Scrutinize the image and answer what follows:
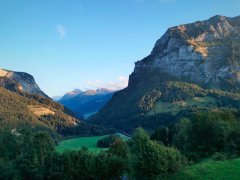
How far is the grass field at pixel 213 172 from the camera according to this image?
79.0 metres

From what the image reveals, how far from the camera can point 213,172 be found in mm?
81312

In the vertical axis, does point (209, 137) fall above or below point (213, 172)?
above

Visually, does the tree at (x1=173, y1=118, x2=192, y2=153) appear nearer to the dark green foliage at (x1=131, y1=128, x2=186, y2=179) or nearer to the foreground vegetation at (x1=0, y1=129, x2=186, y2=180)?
the foreground vegetation at (x1=0, y1=129, x2=186, y2=180)

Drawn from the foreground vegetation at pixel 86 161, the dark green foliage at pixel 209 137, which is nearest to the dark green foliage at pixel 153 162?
the foreground vegetation at pixel 86 161

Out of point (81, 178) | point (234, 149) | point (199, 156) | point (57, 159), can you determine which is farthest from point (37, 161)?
point (234, 149)

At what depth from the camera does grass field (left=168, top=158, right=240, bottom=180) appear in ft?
259

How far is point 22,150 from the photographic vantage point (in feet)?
418

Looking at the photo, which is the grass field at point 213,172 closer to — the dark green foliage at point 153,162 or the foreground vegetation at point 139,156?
the foreground vegetation at point 139,156

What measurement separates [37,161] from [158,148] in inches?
1618

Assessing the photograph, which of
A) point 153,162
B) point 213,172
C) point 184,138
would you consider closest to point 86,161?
point 153,162

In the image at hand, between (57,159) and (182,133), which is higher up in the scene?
(182,133)

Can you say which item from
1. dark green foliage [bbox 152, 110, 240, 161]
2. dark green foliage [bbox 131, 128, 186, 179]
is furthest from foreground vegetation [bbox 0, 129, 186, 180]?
dark green foliage [bbox 152, 110, 240, 161]

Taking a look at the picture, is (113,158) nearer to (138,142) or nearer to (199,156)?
(138,142)

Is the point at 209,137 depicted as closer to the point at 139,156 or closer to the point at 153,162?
→ the point at 139,156
